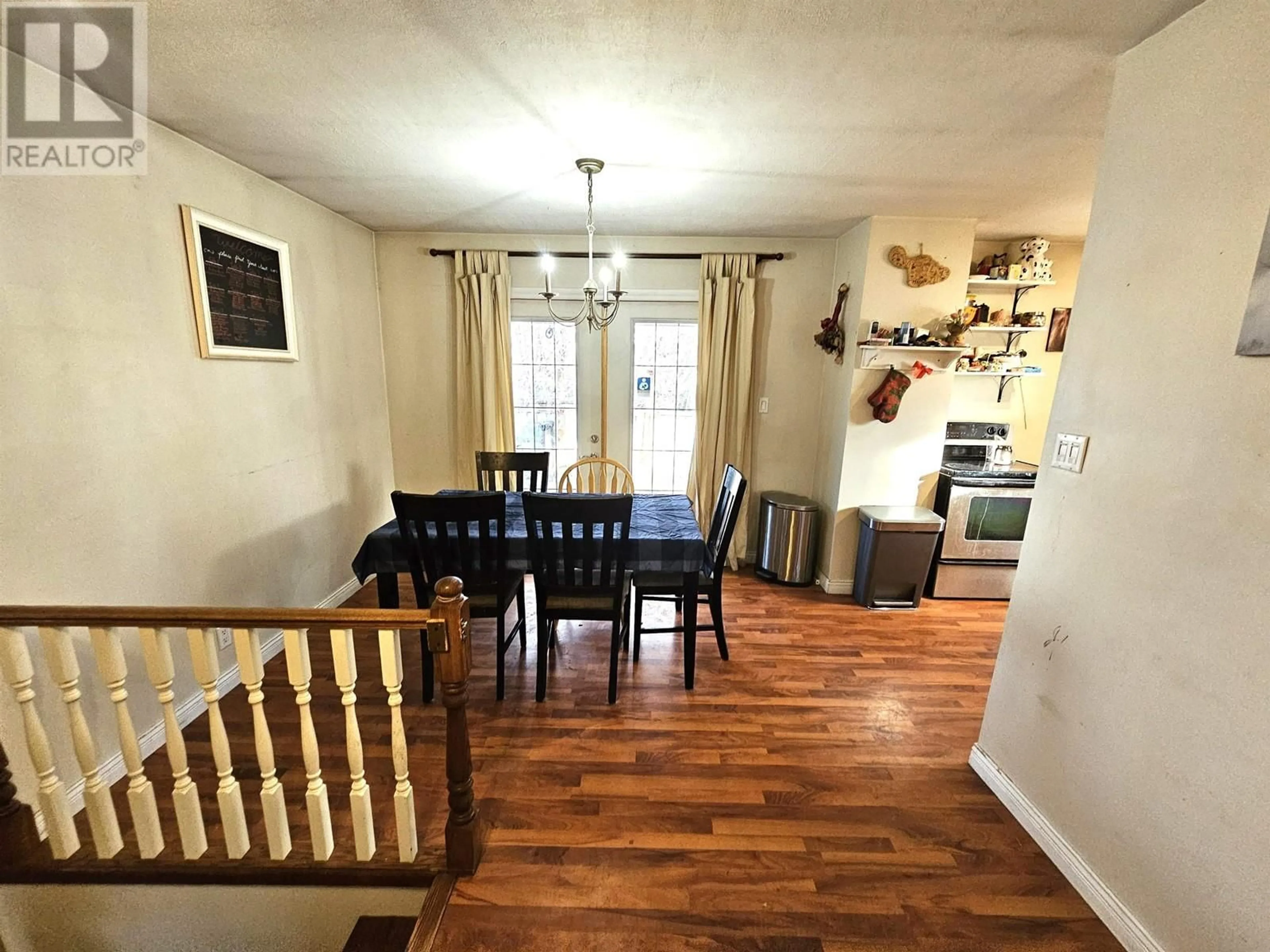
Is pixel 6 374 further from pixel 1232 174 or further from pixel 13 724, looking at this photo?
pixel 1232 174

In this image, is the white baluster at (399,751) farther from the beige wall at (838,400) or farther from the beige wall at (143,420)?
the beige wall at (838,400)

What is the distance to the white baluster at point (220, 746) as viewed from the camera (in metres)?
1.27

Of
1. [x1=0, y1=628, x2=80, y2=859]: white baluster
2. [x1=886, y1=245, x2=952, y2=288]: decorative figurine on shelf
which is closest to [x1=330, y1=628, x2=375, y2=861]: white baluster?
[x1=0, y1=628, x2=80, y2=859]: white baluster

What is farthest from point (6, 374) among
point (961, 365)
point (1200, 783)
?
point (961, 365)

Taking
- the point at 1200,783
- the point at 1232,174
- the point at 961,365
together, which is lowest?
the point at 1200,783

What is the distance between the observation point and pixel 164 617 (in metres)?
1.21

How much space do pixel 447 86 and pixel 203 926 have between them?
286cm

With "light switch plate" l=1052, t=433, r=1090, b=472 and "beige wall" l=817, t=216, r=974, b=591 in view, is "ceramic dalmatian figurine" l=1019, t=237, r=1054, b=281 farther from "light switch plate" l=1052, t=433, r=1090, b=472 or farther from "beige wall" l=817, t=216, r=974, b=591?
"light switch plate" l=1052, t=433, r=1090, b=472

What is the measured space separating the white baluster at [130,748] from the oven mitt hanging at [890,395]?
3591mm

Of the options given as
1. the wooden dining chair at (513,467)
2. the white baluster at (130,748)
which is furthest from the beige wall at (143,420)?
the wooden dining chair at (513,467)

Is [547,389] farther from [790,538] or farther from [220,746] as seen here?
[220,746]

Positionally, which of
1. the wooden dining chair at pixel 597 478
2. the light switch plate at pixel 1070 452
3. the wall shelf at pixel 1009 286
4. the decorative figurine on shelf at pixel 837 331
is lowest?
the wooden dining chair at pixel 597 478

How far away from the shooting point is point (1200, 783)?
1.11 meters
